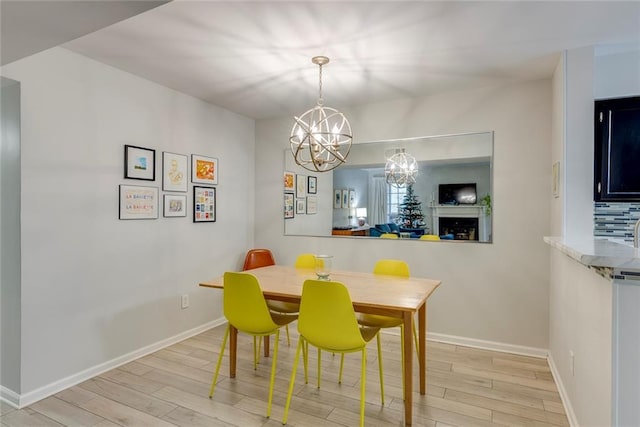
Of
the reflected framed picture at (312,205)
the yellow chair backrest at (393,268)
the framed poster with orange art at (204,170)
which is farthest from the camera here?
the reflected framed picture at (312,205)

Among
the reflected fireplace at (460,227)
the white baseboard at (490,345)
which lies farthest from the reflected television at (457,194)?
the white baseboard at (490,345)

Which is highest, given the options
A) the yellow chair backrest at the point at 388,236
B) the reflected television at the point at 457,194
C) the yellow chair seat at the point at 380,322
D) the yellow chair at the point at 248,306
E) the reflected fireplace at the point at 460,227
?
the reflected television at the point at 457,194

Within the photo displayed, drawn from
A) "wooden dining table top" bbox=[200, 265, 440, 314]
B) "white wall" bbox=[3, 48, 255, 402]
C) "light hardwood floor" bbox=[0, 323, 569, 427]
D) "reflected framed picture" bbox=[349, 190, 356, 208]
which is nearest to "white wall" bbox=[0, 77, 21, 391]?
"white wall" bbox=[3, 48, 255, 402]

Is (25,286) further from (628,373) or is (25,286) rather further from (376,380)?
(628,373)

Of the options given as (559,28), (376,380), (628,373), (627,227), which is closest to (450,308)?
(376,380)

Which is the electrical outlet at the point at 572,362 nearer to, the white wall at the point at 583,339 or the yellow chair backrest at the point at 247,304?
the white wall at the point at 583,339

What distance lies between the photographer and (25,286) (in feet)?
7.69

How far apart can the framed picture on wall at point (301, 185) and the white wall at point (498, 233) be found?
0.92m

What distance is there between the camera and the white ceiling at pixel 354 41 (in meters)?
2.04

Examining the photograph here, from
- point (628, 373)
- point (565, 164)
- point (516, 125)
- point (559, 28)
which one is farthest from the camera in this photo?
point (516, 125)

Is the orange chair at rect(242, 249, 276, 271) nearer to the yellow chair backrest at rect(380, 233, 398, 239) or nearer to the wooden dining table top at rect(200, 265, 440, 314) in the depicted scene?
the wooden dining table top at rect(200, 265, 440, 314)

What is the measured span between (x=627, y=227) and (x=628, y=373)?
1775mm

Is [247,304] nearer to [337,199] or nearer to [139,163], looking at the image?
[139,163]

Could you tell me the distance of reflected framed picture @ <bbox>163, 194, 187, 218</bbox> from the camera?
132 inches
